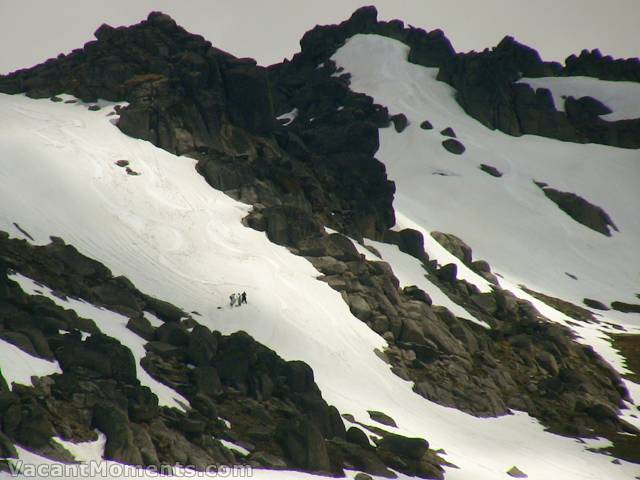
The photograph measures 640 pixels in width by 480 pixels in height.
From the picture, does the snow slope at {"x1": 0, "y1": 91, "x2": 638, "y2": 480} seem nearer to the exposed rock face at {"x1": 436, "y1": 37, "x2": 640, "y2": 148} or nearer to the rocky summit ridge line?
the rocky summit ridge line

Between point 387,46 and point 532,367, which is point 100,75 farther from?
point 387,46

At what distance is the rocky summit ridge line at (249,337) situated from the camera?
1036 inches

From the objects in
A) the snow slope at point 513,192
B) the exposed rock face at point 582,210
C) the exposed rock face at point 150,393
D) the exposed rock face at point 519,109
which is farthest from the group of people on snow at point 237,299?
the exposed rock face at point 519,109

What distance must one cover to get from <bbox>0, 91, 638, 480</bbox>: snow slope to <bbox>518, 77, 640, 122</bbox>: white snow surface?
75.8m

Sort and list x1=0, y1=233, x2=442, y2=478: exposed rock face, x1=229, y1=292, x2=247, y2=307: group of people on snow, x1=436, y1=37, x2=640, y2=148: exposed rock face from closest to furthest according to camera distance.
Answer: x1=0, y1=233, x2=442, y2=478: exposed rock face
x1=229, y1=292, x2=247, y2=307: group of people on snow
x1=436, y1=37, x2=640, y2=148: exposed rock face

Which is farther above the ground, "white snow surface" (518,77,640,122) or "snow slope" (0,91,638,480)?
"white snow surface" (518,77,640,122)

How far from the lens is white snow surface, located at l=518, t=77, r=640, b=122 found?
116500 millimetres

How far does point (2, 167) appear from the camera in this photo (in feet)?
153

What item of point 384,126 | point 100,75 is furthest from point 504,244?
point 100,75

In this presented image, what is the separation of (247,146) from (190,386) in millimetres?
34462

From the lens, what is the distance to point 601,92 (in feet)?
394

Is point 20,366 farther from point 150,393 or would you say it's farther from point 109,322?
point 109,322

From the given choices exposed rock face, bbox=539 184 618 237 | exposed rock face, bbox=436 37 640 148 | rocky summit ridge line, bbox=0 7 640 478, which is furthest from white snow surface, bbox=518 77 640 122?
rocky summit ridge line, bbox=0 7 640 478

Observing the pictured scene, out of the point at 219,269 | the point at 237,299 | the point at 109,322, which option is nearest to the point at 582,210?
the point at 219,269
